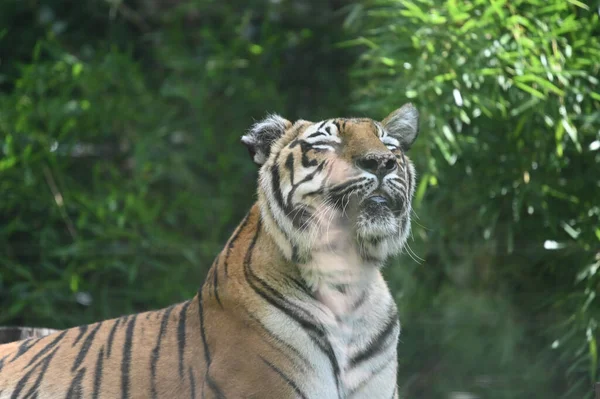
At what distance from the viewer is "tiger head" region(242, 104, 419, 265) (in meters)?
1.80

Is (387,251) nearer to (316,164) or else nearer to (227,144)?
(316,164)

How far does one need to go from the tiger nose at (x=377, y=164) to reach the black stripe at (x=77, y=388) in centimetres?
87

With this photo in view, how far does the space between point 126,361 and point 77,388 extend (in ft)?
0.46

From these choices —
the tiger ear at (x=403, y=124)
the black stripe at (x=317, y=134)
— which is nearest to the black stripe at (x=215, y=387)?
the black stripe at (x=317, y=134)

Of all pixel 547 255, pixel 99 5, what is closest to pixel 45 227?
pixel 99 5

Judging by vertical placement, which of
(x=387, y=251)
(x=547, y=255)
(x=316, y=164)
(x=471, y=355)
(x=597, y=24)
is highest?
(x=316, y=164)

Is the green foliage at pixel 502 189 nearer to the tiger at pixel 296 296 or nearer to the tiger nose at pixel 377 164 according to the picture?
Result: the tiger at pixel 296 296

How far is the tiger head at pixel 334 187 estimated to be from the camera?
5.92 feet

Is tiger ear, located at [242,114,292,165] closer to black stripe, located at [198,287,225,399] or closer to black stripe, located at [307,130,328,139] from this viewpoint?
black stripe, located at [307,130,328,139]

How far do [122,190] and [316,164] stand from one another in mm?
2592

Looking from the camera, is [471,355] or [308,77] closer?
[471,355]

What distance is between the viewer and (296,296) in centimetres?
191

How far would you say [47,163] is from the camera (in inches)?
A: 167

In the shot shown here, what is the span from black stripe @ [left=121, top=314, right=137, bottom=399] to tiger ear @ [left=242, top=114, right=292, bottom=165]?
528 millimetres
